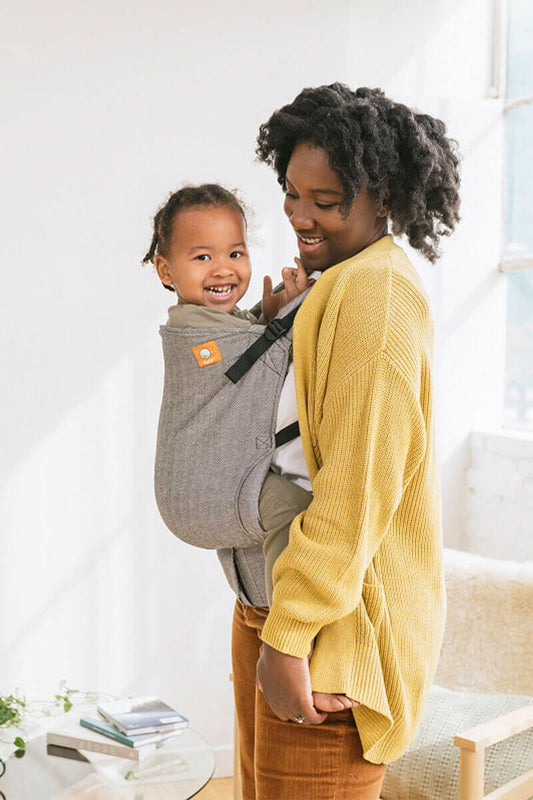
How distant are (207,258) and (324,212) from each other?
0.88 ft

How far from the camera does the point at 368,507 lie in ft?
3.43

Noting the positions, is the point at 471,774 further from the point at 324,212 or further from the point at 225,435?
the point at 324,212

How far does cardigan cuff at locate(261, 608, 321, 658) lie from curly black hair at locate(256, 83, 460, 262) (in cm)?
52

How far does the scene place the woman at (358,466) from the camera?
1.05m

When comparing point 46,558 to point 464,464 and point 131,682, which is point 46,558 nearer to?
point 131,682

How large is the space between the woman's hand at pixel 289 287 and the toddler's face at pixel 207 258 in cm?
7

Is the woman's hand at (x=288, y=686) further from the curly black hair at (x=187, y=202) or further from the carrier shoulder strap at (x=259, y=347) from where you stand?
the curly black hair at (x=187, y=202)

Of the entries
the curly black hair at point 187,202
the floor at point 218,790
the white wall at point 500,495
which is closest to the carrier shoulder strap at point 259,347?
the curly black hair at point 187,202

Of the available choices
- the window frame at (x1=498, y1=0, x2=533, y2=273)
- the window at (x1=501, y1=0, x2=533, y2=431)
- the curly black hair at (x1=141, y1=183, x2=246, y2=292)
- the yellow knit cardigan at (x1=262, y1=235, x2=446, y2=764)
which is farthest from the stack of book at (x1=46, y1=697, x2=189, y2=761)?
the window frame at (x1=498, y1=0, x2=533, y2=273)

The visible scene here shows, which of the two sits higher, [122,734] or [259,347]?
[259,347]

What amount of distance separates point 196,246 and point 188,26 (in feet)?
5.40

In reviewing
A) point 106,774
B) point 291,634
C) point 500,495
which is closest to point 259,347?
point 291,634

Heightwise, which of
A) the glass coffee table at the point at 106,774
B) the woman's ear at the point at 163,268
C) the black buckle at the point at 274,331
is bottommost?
the glass coffee table at the point at 106,774

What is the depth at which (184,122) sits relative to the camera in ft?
9.18
